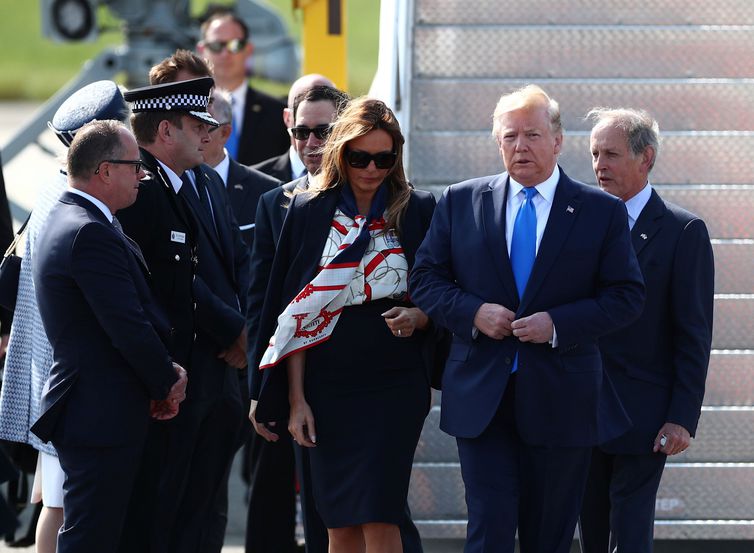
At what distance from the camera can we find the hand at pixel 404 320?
477 centimetres

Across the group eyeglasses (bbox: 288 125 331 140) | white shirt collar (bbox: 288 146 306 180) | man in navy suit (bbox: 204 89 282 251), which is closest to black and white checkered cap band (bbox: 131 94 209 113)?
eyeglasses (bbox: 288 125 331 140)

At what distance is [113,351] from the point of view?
4598 millimetres

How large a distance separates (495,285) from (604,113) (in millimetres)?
975

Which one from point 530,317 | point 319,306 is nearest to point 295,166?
point 319,306

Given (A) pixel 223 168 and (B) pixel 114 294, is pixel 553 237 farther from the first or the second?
(A) pixel 223 168

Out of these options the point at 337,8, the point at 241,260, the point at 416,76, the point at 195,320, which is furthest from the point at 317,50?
the point at 195,320

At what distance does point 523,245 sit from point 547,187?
8.9 inches

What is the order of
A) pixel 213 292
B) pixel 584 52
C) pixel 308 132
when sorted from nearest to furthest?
pixel 213 292
pixel 308 132
pixel 584 52

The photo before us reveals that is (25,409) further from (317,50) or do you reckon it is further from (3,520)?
(317,50)

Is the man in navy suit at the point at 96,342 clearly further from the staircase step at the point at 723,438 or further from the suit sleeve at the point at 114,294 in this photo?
the staircase step at the point at 723,438

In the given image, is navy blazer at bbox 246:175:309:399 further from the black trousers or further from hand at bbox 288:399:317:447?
the black trousers

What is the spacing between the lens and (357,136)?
15.7 feet

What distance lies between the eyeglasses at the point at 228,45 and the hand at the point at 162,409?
4.22m

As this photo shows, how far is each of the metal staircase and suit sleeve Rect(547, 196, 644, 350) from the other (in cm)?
170
